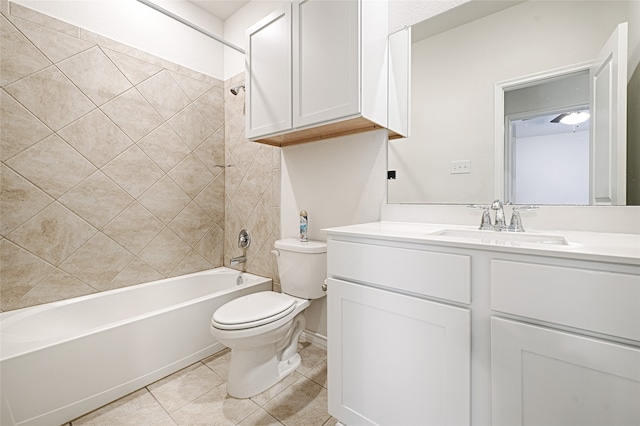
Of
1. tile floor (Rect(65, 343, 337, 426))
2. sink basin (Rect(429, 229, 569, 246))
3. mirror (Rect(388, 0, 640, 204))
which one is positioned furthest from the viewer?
tile floor (Rect(65, 343, 337, 426))

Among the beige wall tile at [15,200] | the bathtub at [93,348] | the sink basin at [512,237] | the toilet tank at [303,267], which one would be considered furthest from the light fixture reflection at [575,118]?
the beige wall tile at [15,200]

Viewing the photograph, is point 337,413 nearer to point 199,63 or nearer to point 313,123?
point 313,123

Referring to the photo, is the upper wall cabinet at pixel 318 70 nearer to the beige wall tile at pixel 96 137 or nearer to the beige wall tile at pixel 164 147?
the beige wall tile at pixel 164 147

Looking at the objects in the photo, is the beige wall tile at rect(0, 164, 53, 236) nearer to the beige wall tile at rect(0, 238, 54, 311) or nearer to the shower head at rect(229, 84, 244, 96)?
the beige wall tile at rect(0, 238, 54, 311)

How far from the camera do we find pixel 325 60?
1.47 metres

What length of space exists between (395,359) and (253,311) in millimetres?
788

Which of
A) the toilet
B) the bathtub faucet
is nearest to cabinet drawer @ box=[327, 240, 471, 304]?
the toilet

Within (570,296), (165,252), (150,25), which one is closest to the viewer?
(570,296)

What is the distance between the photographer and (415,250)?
3.09ft

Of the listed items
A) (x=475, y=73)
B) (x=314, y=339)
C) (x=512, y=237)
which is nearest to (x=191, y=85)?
(x=475, y=73)

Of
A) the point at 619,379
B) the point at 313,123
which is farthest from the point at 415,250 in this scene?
the point at 313,123

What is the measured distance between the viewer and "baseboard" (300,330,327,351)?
1.94 meters

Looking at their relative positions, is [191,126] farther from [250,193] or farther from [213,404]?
[213,404]

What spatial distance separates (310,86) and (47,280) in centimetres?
195
